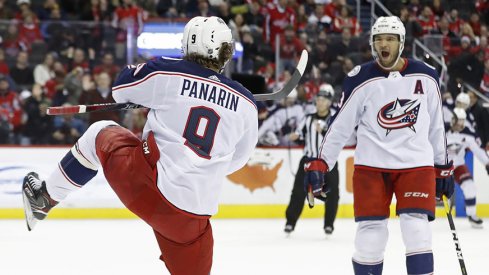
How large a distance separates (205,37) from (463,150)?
21.1 ft

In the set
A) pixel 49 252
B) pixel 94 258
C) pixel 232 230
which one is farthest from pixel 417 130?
pixel 232 230

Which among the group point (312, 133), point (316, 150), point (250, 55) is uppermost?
point (250, 55)

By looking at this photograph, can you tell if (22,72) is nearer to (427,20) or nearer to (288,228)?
(288,228)

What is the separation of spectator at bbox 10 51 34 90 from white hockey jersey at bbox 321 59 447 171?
6228 millimetres

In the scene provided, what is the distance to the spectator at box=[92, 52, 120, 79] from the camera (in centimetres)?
1015

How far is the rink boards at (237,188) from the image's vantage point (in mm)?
9453

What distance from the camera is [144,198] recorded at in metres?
3.44

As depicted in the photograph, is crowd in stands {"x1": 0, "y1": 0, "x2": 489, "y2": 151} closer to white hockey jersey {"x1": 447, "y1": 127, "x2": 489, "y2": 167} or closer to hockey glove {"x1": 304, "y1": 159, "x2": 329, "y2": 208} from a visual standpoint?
white hockey jersey {"x1": 447, "y1": 127, "x2": 489, "y2": 167}

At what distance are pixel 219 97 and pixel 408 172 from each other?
1389 millimetres

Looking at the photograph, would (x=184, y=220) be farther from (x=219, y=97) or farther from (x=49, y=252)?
(x=49, y=252)

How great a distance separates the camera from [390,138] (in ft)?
14.6

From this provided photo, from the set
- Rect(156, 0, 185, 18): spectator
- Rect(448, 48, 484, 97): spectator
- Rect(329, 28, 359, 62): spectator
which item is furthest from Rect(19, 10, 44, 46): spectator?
Rect(448, 48, 484, 97): spectator

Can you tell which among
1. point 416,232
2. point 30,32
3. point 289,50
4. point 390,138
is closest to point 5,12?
point 30,32

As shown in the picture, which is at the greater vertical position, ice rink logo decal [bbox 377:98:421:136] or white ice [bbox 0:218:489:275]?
ice rink logo decal [bbox 377:98:421:136]
